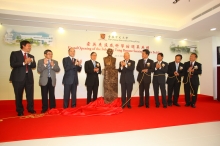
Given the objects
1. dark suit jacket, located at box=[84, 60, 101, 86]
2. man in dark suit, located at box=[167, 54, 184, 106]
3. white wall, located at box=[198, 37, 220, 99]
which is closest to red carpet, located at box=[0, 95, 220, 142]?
dark suit jacket, located at box=[84, 60, 101, 86]

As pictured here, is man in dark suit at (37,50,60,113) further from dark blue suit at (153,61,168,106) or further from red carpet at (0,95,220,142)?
dark blue suit at (153,61,168,106)

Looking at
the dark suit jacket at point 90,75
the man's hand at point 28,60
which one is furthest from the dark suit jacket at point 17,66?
the dark suit jacket at point 90,75

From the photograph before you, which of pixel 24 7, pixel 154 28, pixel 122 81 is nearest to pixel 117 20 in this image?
pixel 154 28

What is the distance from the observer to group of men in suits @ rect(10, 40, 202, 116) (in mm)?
3025

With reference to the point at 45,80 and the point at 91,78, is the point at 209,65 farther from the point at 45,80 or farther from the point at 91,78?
the point at 45,80

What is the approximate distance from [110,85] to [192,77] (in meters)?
2.52

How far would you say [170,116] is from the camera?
2945mm

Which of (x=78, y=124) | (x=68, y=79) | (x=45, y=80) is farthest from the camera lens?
(x=68, y=79)

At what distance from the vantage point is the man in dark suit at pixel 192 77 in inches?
151

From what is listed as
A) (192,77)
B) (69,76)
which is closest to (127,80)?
(69,76)

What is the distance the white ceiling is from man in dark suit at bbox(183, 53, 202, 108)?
1.31 m

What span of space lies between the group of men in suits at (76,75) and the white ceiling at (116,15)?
1.09 m

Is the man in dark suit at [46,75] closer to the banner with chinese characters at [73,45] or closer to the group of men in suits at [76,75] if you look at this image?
the group of men in suits at [76,75]

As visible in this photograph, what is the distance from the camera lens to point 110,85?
388 cm
